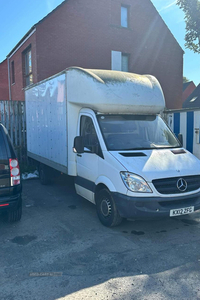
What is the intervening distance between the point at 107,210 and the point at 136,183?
872 mm

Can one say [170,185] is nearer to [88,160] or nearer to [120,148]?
[120,148]

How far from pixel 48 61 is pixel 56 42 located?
46.4 inches

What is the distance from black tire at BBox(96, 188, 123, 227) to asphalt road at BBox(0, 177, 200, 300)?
15 centimetres

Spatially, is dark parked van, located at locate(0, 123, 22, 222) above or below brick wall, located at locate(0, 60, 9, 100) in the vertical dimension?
below

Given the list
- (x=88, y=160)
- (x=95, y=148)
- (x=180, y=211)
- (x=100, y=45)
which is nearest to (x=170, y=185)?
(x=180, y=211)

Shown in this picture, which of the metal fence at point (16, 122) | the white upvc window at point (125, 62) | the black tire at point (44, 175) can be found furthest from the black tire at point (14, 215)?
the white upvc window at point (125, 62)

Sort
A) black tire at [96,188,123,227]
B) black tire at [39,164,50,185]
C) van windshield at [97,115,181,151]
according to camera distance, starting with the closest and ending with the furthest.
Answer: black tire at [96,188,123,227]
van windshield at [97,115,181,151]
black tire at [39,164,50,185]

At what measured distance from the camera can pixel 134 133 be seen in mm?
5168

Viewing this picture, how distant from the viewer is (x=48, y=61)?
46.7ft

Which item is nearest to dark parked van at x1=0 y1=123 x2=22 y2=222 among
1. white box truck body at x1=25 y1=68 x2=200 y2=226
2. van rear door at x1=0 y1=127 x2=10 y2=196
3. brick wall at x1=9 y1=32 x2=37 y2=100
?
van rear door at x1=0 y1=127 x2=10 y2=196

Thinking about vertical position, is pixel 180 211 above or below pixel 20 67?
below

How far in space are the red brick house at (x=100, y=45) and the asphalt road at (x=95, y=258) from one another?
11029mm

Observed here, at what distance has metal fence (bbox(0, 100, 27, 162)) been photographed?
10.3m

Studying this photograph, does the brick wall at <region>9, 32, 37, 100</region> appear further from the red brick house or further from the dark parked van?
the dark parked van
